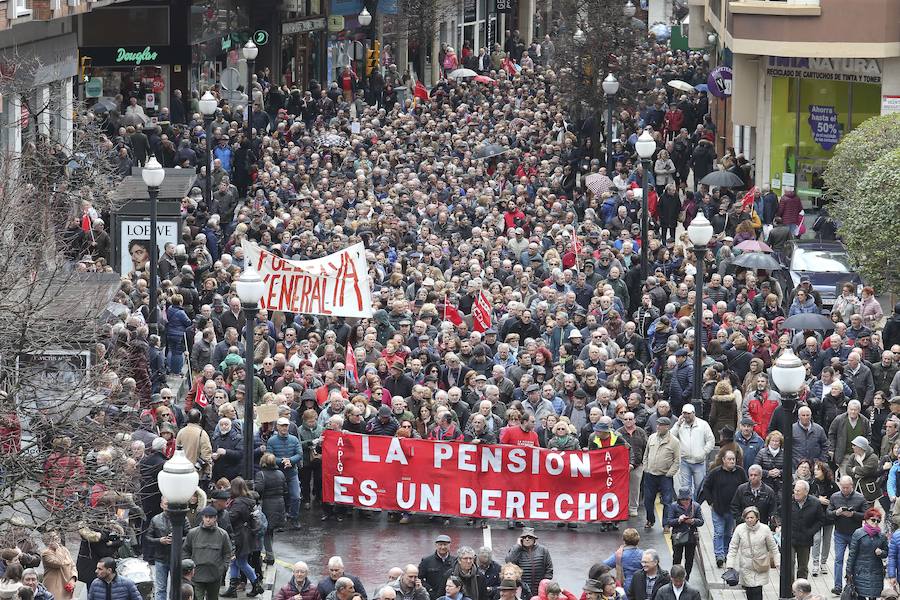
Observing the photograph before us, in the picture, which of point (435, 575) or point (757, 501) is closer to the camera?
point (435, 575)

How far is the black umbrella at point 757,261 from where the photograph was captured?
31.0m

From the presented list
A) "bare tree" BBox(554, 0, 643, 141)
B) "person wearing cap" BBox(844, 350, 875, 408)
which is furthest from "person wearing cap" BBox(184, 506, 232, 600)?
"bare tree" BBox(554, 0, 643, 141)

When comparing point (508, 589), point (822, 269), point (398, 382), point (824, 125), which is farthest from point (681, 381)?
point (824, 125)

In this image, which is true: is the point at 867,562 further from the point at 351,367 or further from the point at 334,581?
the point at 351,367

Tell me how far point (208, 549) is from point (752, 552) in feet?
17.5

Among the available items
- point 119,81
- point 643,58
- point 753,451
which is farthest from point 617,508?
point 119,81

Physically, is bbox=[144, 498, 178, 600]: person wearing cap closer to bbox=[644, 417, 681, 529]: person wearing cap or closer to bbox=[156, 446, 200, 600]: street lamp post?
bbox=[156, 446, 200, 600]: street lamp post

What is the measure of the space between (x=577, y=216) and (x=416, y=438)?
56.8 feet

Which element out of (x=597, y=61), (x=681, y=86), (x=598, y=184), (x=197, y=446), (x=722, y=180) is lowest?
(x=197, y=446)

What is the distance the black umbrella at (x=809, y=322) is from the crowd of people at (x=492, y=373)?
0.86 ft

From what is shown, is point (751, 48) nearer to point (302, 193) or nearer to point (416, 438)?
point (302, 193)

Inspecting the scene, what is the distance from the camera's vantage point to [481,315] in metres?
29.2

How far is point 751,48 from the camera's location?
43750 mm

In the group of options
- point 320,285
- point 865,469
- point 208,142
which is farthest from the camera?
point 208,142
